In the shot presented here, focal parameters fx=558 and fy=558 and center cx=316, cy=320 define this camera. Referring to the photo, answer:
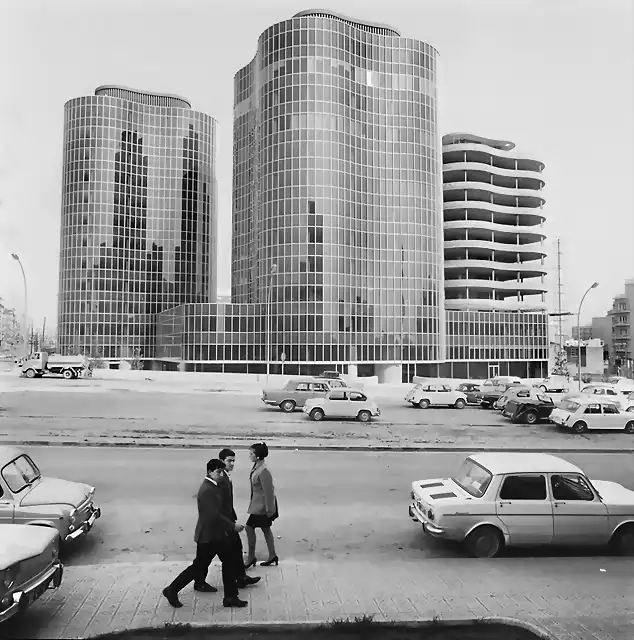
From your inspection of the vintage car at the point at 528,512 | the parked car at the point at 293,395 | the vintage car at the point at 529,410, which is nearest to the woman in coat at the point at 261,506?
the vintage car at the point at 528,512

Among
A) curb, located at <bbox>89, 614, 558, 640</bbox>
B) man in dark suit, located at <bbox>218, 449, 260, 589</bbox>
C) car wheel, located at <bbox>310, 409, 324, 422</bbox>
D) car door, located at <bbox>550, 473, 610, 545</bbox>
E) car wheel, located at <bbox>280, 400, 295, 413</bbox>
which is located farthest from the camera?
car wheel, located at <bbox>280, 400, 295, 413</bbox>

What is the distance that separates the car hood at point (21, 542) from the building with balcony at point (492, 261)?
69.7 meters

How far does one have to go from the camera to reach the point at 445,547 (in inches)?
316

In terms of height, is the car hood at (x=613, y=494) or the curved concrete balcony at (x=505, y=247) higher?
the curved concrete balcony at (x=505, y=247)

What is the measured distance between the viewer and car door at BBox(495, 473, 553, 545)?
7508 millimetres

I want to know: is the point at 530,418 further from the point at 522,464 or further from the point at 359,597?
the point at 359,597

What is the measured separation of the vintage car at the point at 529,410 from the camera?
73.1ft

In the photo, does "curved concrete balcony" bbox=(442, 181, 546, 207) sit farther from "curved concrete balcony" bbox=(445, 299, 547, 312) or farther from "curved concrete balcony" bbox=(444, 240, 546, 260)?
"curved concrete balcony" bbox=(445, 299, 547, 312)

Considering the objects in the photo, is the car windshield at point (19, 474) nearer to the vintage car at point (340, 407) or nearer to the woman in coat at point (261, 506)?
the woman in coat at point (261, 506)

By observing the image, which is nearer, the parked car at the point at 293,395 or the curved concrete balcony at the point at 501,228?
the parked car at the point at 293,395

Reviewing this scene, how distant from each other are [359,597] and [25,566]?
3.25 metres

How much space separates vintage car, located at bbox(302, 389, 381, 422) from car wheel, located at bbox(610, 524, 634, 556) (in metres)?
14.0

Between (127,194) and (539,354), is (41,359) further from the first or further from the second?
(127,194)

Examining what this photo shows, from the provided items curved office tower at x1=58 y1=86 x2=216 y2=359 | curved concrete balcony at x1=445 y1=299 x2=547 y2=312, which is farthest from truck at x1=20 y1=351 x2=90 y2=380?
curved office tower at x1=58 y1=86 x2=216 y2=359
